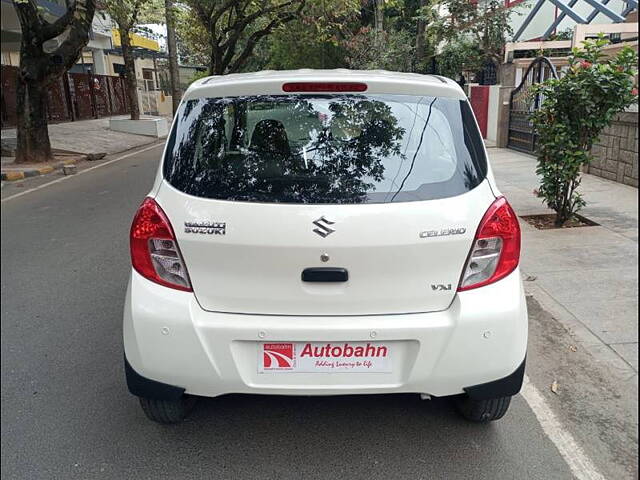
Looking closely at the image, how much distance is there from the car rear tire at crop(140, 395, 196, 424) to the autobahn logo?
1.82 feet

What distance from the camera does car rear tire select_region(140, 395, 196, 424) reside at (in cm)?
267

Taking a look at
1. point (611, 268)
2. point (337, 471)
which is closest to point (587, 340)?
point (611, 268)

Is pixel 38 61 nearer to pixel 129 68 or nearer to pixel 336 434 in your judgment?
pixel 129 68

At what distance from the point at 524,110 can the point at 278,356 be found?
1253 cm

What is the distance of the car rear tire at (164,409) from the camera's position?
267 centimetres

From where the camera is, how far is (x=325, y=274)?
232 centimetres

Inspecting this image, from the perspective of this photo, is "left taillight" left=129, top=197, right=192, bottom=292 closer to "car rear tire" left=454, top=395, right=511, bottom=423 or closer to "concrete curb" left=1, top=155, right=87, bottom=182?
"car rear tire" left=454, top=395, right=511, bottom=423

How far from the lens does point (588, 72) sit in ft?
19.0

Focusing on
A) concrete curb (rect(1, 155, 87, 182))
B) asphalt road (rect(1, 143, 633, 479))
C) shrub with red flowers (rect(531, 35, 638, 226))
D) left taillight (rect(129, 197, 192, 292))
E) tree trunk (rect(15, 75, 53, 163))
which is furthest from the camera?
tree trunk (rect(15, 75, 53, 163))

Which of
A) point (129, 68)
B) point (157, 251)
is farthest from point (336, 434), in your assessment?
point (129, 68)

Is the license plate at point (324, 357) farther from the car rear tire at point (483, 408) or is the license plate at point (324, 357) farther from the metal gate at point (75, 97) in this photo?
the metal gate at point (75, 97)

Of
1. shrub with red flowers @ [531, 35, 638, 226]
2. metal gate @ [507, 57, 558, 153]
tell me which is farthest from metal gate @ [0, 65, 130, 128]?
shrub with red flowers @ [531, 35, 638, 226]

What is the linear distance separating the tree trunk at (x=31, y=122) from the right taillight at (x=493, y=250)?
491 inches

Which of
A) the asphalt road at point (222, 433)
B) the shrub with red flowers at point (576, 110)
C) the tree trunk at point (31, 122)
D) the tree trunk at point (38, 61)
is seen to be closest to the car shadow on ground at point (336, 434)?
the asphalt road at point (222, 433)
